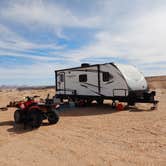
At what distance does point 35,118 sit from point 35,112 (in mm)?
264

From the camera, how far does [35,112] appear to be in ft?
31.3

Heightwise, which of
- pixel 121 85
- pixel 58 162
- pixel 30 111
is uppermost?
pixel 121 85

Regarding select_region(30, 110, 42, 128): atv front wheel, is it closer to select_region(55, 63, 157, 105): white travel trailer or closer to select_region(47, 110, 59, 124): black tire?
select_region(47, 110, 59, 124): black tire

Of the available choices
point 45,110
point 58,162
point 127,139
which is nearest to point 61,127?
point 45,110

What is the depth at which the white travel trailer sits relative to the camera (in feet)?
46.8

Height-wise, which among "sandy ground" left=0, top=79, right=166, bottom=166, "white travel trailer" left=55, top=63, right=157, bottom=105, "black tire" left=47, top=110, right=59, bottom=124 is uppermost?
"white travel trailer" left=55, top=63, right=157, bottom=105

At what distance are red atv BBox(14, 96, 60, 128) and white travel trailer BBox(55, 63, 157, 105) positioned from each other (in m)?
5.61

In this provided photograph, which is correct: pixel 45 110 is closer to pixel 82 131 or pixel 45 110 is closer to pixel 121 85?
pixel 82 131

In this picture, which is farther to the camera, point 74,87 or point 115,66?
point 74,87

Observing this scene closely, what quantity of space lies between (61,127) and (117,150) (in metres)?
3.62

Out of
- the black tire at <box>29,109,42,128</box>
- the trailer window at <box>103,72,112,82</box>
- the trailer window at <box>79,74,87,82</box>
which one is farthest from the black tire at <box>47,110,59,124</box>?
the trailer window at <box>79,74,87,82</box>

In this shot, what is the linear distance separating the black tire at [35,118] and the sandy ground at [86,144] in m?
0.26

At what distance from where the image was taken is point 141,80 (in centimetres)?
1527

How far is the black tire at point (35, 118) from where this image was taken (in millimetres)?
9328
